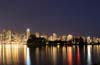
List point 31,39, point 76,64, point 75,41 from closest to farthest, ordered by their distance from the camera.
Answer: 1. point 76,64
2. point 31,39
3. point 75,41

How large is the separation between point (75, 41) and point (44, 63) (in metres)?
104

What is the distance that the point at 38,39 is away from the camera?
503 feet

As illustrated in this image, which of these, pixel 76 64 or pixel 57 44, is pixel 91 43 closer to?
pixel 57 44

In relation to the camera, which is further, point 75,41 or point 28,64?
point 75,41

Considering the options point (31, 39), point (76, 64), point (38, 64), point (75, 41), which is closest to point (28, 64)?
point (38, 64)

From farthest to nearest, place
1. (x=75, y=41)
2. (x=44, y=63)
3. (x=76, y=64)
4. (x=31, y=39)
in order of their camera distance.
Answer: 1. (x=75, y=41)
2. (x=31, y=39)
3. (x=44, y=63)
4. (x=76, y=64)

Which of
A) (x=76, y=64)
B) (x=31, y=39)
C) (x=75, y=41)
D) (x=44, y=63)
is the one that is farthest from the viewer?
(x=75, y=41)

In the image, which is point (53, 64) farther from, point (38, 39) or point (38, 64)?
point (38, 39)

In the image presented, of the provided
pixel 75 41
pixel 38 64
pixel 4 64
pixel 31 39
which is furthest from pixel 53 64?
pixel 75 41

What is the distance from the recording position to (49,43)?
154 meters

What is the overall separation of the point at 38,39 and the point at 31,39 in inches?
159

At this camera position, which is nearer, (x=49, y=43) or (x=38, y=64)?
(x=38, y=64)

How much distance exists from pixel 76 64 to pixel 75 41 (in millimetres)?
107047

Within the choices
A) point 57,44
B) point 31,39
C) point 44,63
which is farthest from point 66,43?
point 44,63
